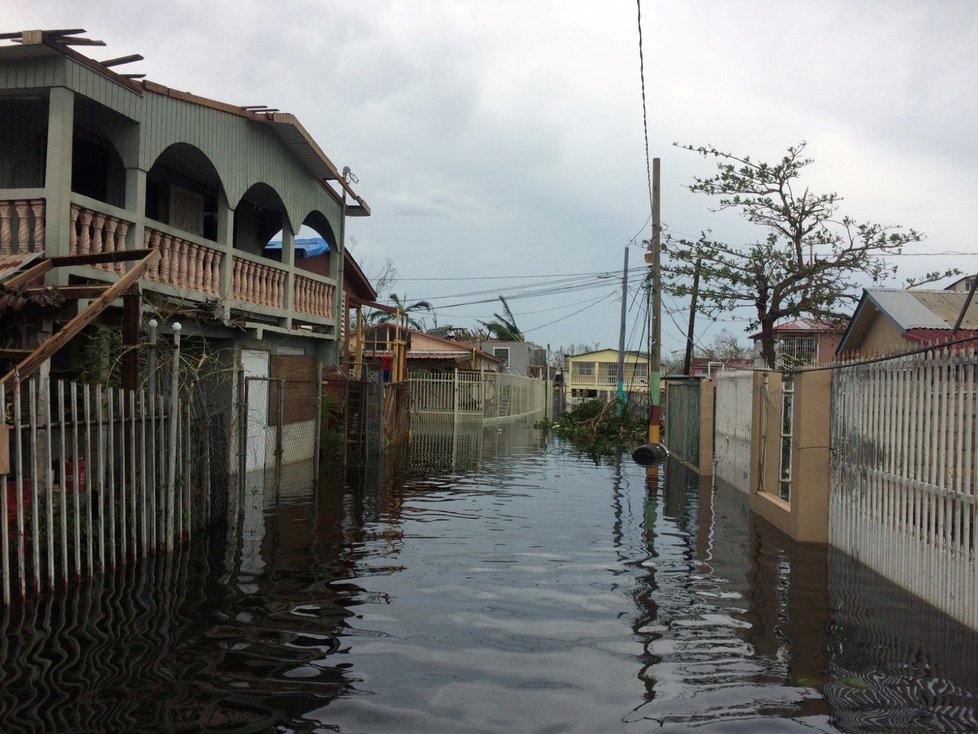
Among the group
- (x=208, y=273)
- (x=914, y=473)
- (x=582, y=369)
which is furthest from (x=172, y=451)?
(x=582, y=369)

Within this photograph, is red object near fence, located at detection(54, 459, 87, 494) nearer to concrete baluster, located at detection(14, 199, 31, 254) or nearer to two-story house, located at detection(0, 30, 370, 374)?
two-story house, located at detection(0, 30, 370, 374)

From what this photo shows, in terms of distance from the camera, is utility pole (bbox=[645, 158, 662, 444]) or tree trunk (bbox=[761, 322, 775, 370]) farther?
tree trunk (bbox=[761, 322, 775, 370])

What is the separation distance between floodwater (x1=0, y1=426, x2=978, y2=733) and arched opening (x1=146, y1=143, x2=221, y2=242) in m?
7.43

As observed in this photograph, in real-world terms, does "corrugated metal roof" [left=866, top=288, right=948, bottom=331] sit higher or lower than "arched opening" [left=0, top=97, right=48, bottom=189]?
lower

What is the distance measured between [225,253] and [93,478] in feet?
24.2

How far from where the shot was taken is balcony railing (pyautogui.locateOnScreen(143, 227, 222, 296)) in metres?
13.2

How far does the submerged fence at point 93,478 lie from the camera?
7.07m

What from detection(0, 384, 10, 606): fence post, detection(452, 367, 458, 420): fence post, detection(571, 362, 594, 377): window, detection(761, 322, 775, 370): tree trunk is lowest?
detection(0, 384, 10, 606): fence post

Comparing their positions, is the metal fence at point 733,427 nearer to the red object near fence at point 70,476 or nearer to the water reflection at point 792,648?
the water reflection at point 792,648

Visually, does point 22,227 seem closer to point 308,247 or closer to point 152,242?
point 152,242

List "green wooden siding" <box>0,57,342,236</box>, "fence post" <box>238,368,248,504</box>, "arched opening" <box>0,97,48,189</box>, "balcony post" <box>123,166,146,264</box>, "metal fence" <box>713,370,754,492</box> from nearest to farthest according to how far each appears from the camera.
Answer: "green wooden siding" <box>0,57,342,236</box>, "fence post" <box>238,368,248,504</box>, "balcony post" <box>123,166,146,264</box>, "arched opening" <box>0,97,48,189</box>, "metal fence" <box>713,370,754,492</box>

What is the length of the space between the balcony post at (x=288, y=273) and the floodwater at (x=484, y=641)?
712cm

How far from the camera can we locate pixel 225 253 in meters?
15.2

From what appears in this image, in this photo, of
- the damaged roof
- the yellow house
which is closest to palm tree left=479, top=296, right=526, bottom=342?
the yellow house
